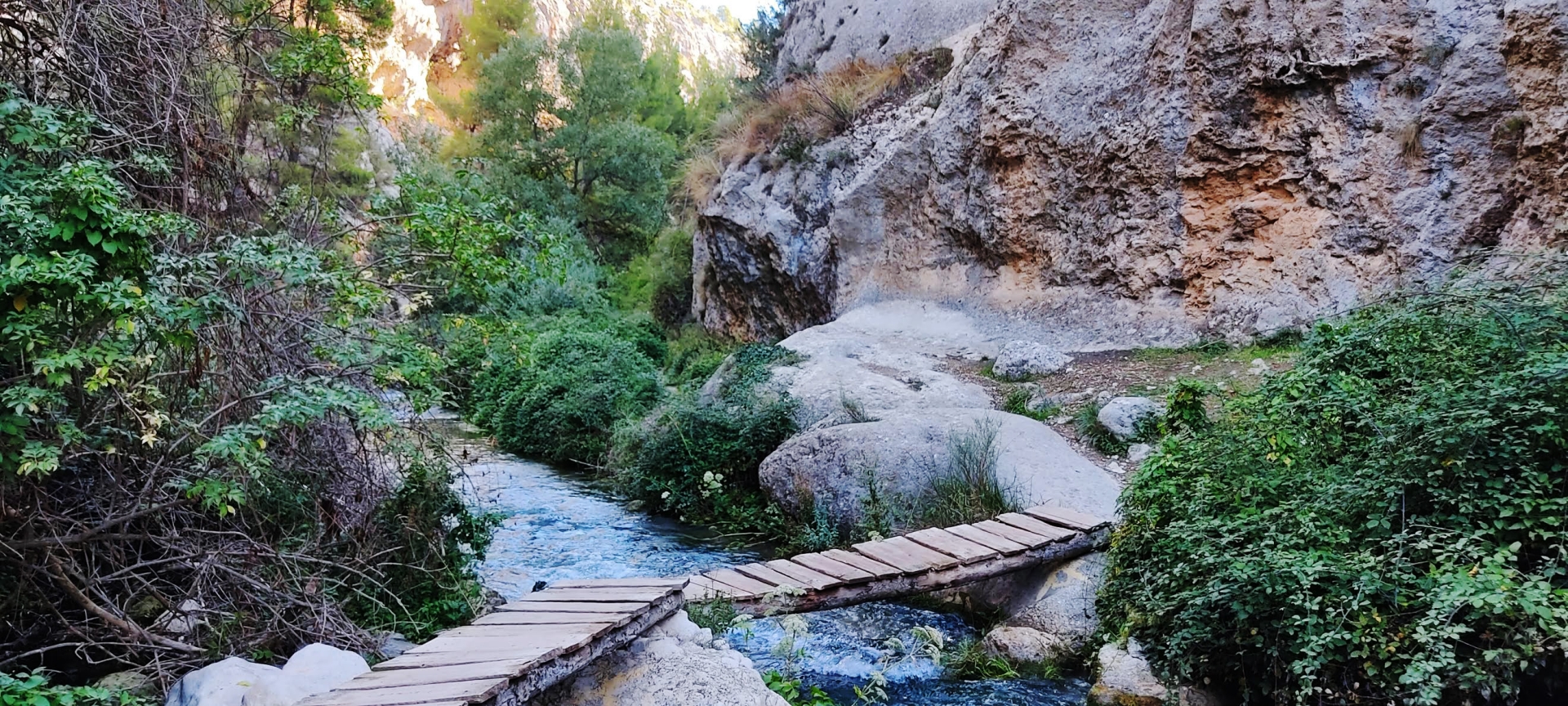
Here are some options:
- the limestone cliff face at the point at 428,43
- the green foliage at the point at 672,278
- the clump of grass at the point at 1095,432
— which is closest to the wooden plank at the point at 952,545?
the clump of grass at the point at 1095,432

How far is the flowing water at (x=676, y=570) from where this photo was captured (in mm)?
5258

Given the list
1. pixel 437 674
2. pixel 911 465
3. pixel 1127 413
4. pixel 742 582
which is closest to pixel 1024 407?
pixel 1127 413

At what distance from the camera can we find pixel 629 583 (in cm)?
471

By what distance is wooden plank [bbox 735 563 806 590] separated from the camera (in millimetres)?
5461

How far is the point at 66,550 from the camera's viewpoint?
416cm

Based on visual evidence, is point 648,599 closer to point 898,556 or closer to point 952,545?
point 898,556

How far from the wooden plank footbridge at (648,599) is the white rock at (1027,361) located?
185 inches

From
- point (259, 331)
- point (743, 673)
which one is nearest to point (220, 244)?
point (259, 331)

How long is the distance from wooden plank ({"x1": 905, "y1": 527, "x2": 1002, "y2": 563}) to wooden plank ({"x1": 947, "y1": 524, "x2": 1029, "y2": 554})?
4cm

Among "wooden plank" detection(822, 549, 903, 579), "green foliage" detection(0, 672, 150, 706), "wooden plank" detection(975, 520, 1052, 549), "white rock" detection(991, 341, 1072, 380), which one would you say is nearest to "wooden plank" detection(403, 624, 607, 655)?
"green foliage" detection(0, 672, 150, 706)

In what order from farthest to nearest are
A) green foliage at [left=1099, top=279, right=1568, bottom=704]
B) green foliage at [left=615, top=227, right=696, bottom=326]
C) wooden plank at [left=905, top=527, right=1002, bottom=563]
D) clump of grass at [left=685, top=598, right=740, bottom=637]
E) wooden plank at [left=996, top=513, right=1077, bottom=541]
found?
green foliage at [left=615, top=227, right=696, bottom=326]
wooden plank at [left=996, top=513, right=1077, bottom=541]
wooden plank at [left=905, top=527, right=1002, bottom=563]
clump of grass at [left=685, top=598, right=740, bottom=637]
green foliage at [left=1099, top=279, right=1568, bottom=704]

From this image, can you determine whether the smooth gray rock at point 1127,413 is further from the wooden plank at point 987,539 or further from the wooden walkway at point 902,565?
the wooden plank at point 987,539

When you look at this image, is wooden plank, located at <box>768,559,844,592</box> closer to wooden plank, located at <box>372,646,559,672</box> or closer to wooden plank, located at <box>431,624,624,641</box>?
wooden plank, located at <box>431,624,624,641</box>

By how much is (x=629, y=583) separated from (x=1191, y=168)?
9773mm
